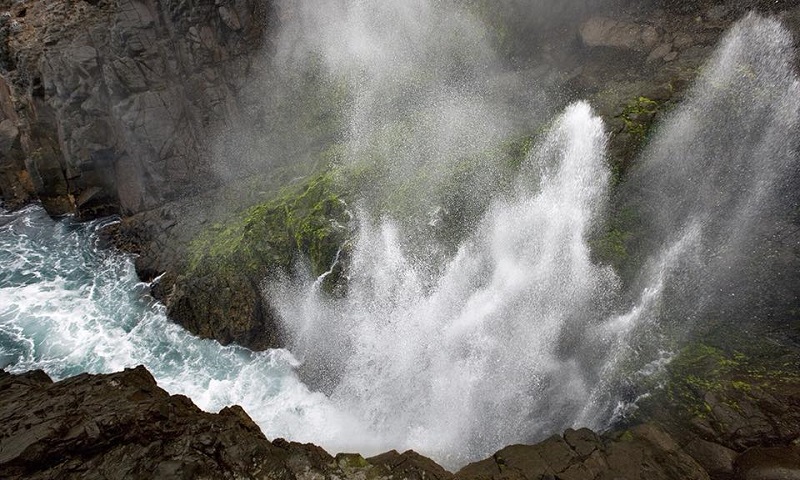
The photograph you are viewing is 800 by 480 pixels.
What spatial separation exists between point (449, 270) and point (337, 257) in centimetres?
453

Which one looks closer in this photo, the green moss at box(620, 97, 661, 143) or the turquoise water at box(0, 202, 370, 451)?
the green moss at box(620, 97, 661, 143)

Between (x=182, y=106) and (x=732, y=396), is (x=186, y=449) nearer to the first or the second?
(x=732, y=396)

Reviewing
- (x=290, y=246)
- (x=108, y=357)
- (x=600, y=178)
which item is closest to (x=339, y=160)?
(x=290, y=246)

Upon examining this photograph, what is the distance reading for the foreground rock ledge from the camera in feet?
27.0

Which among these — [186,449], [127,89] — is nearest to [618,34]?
[186,449]

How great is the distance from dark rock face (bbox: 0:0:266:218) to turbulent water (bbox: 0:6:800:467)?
7.91 meters

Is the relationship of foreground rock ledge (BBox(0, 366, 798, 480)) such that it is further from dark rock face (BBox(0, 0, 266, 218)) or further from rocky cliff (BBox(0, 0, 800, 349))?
dark rock face (BBox(0, 0, 266, 218))

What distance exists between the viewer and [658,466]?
9922 millimetres

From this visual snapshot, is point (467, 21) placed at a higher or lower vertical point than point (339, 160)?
higher

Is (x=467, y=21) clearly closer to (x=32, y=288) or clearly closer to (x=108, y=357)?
(x=108, y=357)

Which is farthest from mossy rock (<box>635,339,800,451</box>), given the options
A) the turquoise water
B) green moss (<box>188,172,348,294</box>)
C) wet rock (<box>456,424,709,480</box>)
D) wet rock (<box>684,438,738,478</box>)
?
green moss (<box>188,172,348,294</box>)

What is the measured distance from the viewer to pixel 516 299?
14.7 metres

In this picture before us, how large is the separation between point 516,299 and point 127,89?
21.1 meters

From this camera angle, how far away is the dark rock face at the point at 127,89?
2162cm
